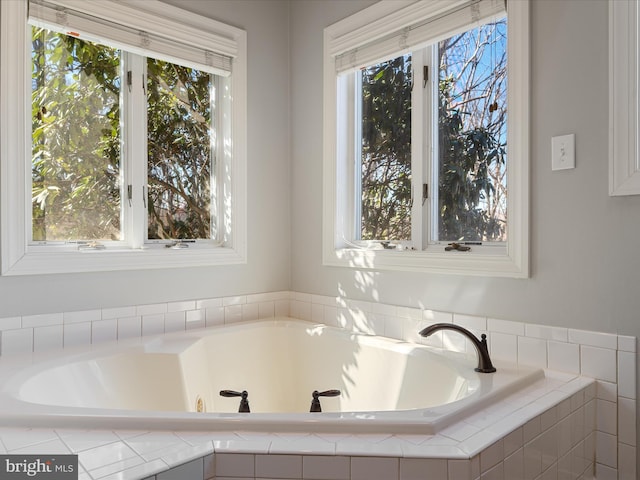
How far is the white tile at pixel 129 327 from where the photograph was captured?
2244mm

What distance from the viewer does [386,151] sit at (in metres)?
2.50

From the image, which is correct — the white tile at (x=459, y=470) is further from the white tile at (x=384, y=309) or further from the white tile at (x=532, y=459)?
the white tile at (x=384, y=309)

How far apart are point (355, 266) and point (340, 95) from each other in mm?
953

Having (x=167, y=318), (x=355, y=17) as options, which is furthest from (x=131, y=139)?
(x=355, y=17)

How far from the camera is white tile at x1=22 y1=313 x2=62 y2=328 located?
6.49ft

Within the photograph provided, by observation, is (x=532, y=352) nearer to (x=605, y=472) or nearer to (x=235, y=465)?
(x=605, y=472)

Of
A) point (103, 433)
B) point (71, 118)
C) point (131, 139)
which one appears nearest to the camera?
point (103, 433)

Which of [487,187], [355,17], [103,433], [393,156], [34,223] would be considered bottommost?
[103,433]

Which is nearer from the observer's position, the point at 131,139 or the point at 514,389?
the point at 514,389

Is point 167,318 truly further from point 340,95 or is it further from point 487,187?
point 487,187

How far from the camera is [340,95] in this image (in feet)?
8.63

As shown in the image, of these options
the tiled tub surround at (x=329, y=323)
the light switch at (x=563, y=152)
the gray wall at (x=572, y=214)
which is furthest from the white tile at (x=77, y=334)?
the light switch at (x=563, y=152)

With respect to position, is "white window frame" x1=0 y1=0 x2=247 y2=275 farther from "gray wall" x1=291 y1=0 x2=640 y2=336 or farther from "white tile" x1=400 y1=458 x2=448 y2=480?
"white tile" x1=400 y1=458 x2=448 y2=480

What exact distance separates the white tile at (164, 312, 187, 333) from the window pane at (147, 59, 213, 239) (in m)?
0.41
